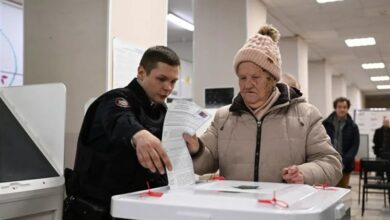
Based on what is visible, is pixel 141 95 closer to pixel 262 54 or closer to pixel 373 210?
pixel 262 54

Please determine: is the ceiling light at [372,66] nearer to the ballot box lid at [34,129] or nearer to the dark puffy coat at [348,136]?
the dark puffy coat at [348,136]

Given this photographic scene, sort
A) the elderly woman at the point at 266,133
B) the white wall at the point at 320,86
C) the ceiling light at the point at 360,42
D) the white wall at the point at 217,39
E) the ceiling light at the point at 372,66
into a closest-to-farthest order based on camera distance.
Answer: the elderly woman at the point at 266,133 < the white wall at the point at 217,39 < the ceiling light at the point at 360,42 < the white wall at the point at 320,86 < the ceiling light at the point at 372,66

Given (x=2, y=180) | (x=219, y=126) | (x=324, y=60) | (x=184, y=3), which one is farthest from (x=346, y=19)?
(x=2, y=180)

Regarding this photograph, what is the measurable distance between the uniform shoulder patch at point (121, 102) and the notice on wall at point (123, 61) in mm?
1092

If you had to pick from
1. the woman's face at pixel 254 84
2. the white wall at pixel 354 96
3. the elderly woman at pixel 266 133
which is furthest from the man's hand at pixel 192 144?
the white wall at pixel 354 96

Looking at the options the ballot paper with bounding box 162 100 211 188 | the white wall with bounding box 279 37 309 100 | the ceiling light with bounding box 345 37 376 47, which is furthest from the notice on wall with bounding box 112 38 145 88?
the ceiling light with bounding box 345 37 376 47

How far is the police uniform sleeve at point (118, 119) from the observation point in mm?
1211

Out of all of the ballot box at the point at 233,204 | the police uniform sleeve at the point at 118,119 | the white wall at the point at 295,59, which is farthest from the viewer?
the white wall at the point at 295,59

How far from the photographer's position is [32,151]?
5.52 feet

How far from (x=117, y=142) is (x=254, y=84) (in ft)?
1.64

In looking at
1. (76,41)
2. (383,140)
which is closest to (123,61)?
(76,41)

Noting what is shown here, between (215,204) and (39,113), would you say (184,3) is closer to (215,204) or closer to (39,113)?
(39,113)

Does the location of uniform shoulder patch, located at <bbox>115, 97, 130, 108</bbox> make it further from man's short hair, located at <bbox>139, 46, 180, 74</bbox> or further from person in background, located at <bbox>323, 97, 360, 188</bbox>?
person in background, located at <bbox>323, 97, 360, 188</bbox>

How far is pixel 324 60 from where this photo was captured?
1025cm
